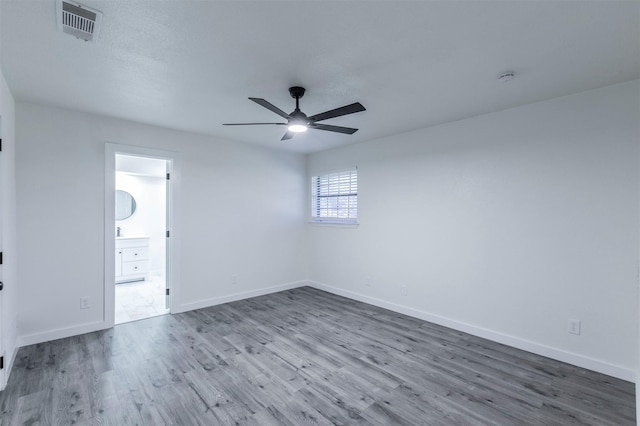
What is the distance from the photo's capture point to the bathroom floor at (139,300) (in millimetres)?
4047

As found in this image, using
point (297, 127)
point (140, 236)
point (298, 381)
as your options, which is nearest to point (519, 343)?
point (298, 381)

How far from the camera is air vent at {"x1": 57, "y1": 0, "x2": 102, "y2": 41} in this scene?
5.38 ft

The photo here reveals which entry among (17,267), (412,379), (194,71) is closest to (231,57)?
(194,71)

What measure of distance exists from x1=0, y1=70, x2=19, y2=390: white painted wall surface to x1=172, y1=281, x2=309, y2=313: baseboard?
5.36 feet

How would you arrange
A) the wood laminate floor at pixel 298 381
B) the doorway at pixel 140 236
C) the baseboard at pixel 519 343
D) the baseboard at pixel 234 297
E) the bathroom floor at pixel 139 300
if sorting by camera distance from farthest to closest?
1. the doorway at pixel 140 236
2. the baseboard at pixel 234 297
3. the bathroom floor at pixel 139 300
4. the baseboard at pixel 519 343
5. the wood laminate floor at pixel 298 381

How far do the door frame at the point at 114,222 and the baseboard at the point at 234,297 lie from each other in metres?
0.16

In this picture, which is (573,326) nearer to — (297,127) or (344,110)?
(344,110)

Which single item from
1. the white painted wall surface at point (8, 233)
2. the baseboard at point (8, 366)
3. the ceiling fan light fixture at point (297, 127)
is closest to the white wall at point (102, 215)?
the white painted wall surface at point (8, 233)

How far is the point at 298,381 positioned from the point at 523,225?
2704mm

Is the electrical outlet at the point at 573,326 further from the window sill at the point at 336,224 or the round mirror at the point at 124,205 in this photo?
the round mirror at the point at 124,205

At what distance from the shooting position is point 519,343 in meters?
3.11

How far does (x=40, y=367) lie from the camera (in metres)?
2.68

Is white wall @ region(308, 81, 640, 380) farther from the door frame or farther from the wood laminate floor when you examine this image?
the door frame

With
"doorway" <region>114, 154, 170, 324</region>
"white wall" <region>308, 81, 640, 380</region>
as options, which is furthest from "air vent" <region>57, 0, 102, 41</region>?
"white wall" <region>308, 81, 640, 380</region>
